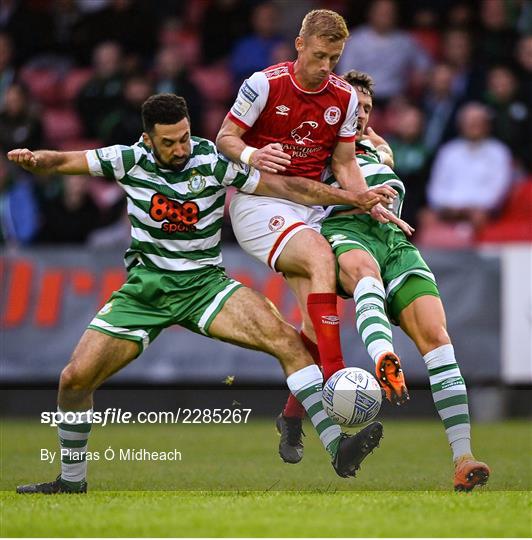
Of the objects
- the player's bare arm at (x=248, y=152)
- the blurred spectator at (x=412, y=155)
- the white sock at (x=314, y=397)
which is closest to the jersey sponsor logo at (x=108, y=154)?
the player's bare arm at (x=248, y=152)

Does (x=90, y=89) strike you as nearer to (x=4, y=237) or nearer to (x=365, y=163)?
(x=4, y=237)

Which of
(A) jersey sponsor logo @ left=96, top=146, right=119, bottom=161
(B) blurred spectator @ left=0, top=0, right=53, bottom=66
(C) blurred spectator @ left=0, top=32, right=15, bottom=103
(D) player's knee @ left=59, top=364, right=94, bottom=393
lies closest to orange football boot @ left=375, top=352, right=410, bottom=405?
(D) player's knee @ left=59, top=364, right=94, bottom=393

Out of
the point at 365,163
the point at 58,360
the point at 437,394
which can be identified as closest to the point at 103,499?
the point at 437,394

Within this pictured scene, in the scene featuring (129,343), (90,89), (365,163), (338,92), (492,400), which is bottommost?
(492,400)

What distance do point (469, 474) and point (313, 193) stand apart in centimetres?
190

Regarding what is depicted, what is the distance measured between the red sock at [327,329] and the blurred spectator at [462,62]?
793 cm

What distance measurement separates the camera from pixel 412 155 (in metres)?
14.4

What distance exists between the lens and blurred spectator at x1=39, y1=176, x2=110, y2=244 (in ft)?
47.3

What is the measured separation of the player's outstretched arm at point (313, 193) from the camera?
762 cm

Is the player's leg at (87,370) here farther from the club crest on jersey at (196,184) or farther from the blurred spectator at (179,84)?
the blurred spectator at (179,84)

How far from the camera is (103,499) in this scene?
6789 millimetres

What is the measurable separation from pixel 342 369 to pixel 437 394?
2.10 ft

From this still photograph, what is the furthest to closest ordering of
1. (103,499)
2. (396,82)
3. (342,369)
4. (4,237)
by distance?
(396,82) < (4,237) < (342,369) < (103,499)

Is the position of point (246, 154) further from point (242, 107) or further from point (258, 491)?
point (258, 491)
